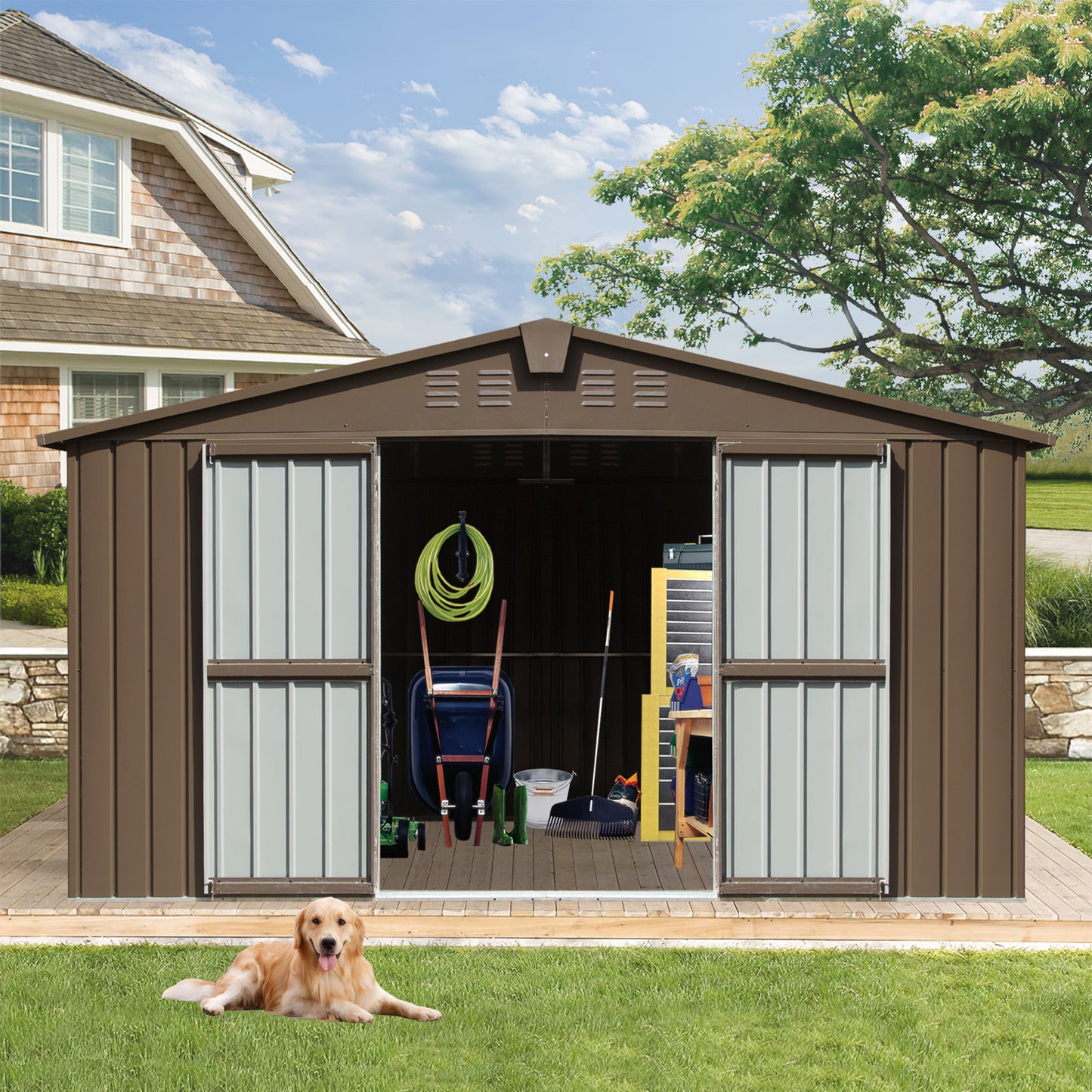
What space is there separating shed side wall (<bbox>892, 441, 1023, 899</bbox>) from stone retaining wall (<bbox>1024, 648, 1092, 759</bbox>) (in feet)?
14.7

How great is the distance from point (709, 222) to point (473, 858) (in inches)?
475

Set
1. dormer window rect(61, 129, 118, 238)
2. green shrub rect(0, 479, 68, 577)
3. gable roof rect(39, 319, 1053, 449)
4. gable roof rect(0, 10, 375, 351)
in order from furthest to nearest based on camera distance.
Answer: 1. dormer window rect(61, 129, 118, 238)
2. gable roof rect(0, 10, 375, 351)
3. green shrub rect(0, 479, 68, 577)
4. gable roof rect(39, 319, 1053, 449)

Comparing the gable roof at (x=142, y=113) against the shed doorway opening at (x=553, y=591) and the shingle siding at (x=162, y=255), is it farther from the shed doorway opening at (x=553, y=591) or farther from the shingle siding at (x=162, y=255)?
the shed doorway opening at (x=553, y=591)

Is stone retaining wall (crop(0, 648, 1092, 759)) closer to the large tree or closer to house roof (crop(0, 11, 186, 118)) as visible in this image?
house roof (crop(0, 11, 186, 118))

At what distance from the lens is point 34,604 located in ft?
35.0

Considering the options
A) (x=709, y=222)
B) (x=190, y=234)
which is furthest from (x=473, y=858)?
(x=709, y=222)

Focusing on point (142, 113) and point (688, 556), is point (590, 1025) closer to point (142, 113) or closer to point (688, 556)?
point (688, 556)

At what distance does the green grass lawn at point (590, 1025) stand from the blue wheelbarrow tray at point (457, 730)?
1.82 metres

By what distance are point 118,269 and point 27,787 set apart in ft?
20.4

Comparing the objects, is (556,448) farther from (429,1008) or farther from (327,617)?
(429,1008)

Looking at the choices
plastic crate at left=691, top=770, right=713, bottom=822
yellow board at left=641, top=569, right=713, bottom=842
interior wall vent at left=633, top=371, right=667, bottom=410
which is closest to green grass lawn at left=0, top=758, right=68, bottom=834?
yellow board at left=641, top=569, right=713, bottom=842

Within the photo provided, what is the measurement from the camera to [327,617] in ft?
18.2

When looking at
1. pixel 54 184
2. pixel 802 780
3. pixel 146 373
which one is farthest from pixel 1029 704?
pixel 54 184

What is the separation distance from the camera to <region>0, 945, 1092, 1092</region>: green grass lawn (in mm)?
3846
